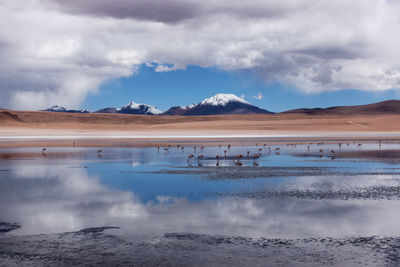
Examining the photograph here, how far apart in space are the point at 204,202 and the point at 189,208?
0.93 meters

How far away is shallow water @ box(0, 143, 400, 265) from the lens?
1010 centimetres

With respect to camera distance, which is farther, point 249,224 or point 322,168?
point 322,168

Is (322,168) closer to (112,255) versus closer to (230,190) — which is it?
(230,190)

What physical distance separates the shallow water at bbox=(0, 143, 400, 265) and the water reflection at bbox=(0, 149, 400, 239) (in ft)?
0.08

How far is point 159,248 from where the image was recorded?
875cm

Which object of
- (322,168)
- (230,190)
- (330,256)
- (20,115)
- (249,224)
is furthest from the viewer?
(20,115)

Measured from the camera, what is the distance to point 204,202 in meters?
13.2

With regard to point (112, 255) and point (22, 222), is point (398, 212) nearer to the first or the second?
point (112, 255)

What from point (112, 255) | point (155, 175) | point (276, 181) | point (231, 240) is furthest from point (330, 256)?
point (155, 175)

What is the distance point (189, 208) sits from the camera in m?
12.4

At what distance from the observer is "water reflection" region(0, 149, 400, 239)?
10.2 m

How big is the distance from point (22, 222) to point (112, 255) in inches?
143

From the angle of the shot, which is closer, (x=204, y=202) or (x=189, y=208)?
(x=189, y=208)

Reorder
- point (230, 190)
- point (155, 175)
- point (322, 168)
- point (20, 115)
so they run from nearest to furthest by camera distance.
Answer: point (230, 190), point (155, 175), point (322, 168), point (20, 115)
